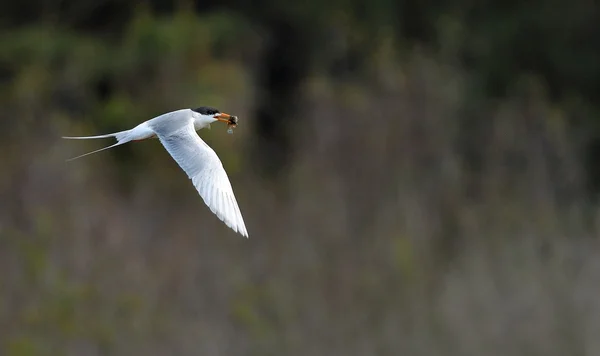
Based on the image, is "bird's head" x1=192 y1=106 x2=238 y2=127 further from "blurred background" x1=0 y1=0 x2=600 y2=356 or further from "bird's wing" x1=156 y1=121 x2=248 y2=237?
"blurred background" x1=0 y1=0 x2=600 y2=356

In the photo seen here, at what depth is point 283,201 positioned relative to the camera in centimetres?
1102

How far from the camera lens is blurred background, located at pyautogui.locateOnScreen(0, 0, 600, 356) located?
8719mm

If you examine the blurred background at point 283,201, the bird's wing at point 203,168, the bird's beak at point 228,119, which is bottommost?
the blurred background at point 283,201

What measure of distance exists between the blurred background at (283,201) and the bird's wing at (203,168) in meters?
3.23

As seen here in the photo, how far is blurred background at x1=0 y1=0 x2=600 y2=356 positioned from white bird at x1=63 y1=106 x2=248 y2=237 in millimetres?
3135

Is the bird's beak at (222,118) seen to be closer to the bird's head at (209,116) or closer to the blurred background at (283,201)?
the bird's head at (209,116)

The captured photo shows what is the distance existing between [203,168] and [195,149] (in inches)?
5.6

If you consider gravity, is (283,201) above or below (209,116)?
below

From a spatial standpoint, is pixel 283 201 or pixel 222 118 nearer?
pixel 222 118

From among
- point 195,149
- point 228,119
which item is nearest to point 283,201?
point 228,119

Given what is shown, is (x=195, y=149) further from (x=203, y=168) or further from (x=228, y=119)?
(x=228, y=119)

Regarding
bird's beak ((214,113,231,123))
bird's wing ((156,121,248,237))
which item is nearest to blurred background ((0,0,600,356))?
bird's beak ((214,113,231,123))

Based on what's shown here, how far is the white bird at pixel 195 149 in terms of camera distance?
509 cm

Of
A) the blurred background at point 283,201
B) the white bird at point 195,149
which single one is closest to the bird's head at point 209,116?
the white bird at point 195,149
